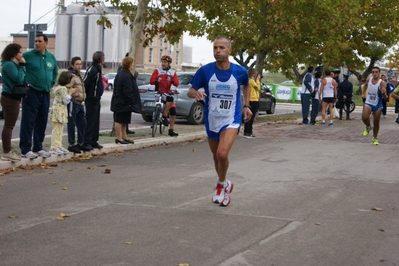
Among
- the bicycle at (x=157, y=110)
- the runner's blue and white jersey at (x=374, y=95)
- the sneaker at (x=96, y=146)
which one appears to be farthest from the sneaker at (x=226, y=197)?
the runner's blue and white jersey at (x=374, y=95)

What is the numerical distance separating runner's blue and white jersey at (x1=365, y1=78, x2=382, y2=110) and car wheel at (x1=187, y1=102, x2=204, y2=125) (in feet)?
22.7

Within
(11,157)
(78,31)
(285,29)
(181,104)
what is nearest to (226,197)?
(11,157)

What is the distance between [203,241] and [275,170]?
5.94 metres

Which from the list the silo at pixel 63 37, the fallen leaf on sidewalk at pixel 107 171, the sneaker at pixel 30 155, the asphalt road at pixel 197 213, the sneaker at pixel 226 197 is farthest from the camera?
the silo at pixel 63 37

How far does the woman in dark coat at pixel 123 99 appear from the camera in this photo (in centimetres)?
1641

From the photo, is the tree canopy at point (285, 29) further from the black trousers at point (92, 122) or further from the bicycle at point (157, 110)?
the black trousers at point (92, 122)

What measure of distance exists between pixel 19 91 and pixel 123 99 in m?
4.25

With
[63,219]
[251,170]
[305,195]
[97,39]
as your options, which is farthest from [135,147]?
[97,39]

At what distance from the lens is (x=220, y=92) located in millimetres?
9461

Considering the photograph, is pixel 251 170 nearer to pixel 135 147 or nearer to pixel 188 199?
pixel 188 199

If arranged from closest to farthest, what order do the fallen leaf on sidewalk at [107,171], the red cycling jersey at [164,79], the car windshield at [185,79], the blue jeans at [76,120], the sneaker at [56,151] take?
1. the fallen leaf on sidewalk at [107,171]
2. the sneaker at [56,151]
3. the blue jeans at [76,120]
4. the red cycling jersey at [164,79]
5. the car windshield at [185,79]

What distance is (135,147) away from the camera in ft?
54.8

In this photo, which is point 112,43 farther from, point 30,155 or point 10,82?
point 10,82

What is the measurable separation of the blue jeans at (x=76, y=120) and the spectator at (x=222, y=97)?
17.5 feet
